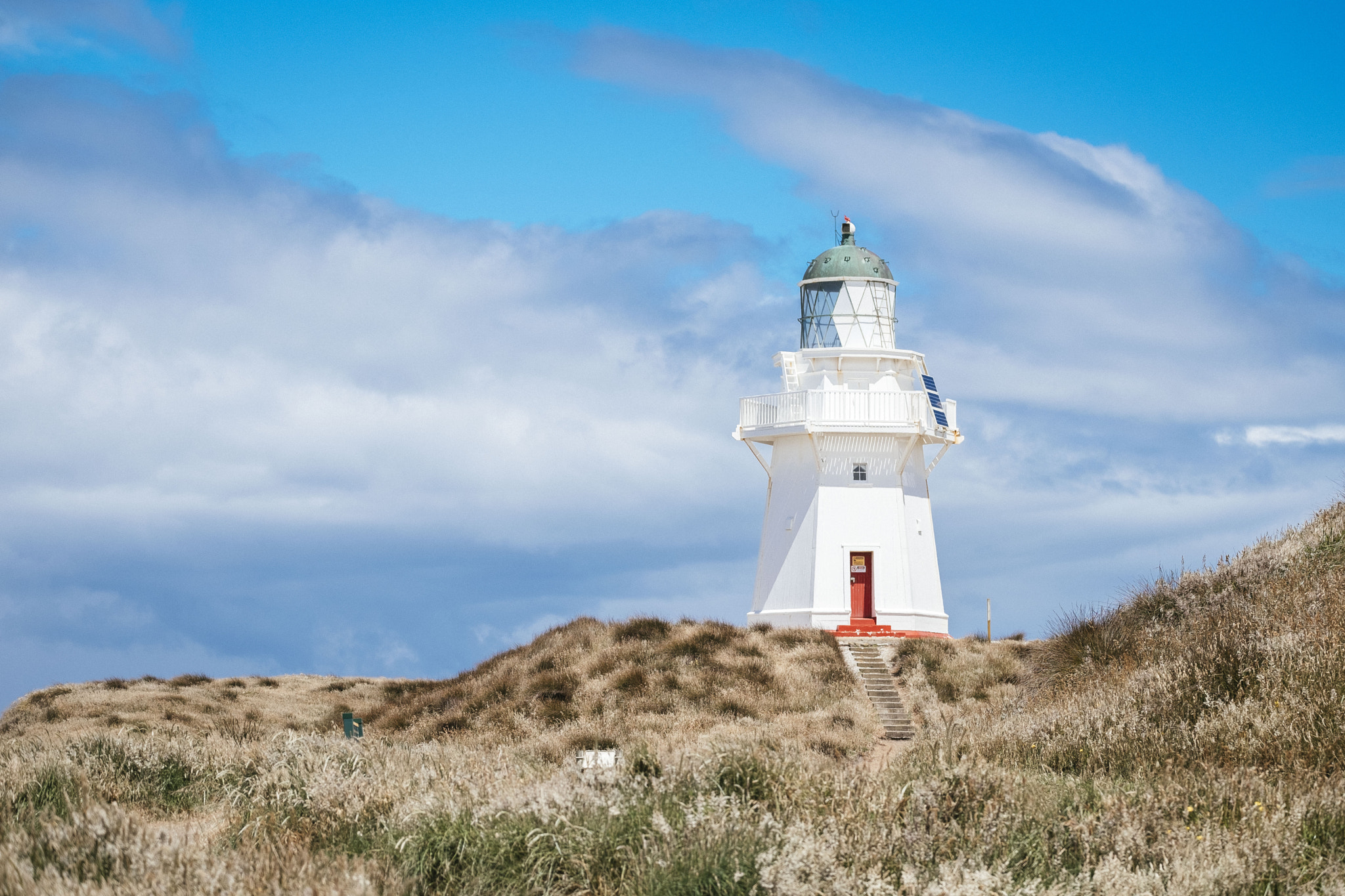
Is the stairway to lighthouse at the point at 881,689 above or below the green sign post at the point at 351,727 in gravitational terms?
above

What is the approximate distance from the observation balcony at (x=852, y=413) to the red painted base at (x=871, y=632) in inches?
181

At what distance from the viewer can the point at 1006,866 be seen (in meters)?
7.82

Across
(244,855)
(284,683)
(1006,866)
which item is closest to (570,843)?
(244,855)

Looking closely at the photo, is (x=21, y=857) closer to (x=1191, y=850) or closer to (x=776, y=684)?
(x=1191, y=850)

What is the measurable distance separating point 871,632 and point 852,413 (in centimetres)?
531

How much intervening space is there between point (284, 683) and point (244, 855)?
24.1 metres

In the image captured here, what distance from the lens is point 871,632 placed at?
93.9ft

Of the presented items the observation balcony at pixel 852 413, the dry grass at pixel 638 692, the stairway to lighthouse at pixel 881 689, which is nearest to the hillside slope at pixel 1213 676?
the stairway to lighthouse at pixel 881 689

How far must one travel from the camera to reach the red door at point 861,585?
29812 mm

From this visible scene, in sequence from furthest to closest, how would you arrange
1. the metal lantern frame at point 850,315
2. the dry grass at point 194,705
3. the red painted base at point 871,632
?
1. the metal lantern frame at point 850,315
2. the red painted base at point 871,632
3. the dry grass at point 194,705

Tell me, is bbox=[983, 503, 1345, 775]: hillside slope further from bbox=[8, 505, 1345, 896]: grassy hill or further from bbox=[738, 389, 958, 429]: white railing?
bbox=[738, 389, 958, 429]: white railing

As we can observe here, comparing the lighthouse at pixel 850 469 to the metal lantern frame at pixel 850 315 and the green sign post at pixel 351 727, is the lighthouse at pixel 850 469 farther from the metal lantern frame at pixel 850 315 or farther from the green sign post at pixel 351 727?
the green sign post at pixel 351 727

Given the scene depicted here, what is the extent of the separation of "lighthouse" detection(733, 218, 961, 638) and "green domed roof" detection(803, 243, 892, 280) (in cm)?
5

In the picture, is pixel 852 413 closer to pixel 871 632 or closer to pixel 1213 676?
pixel 871 632
